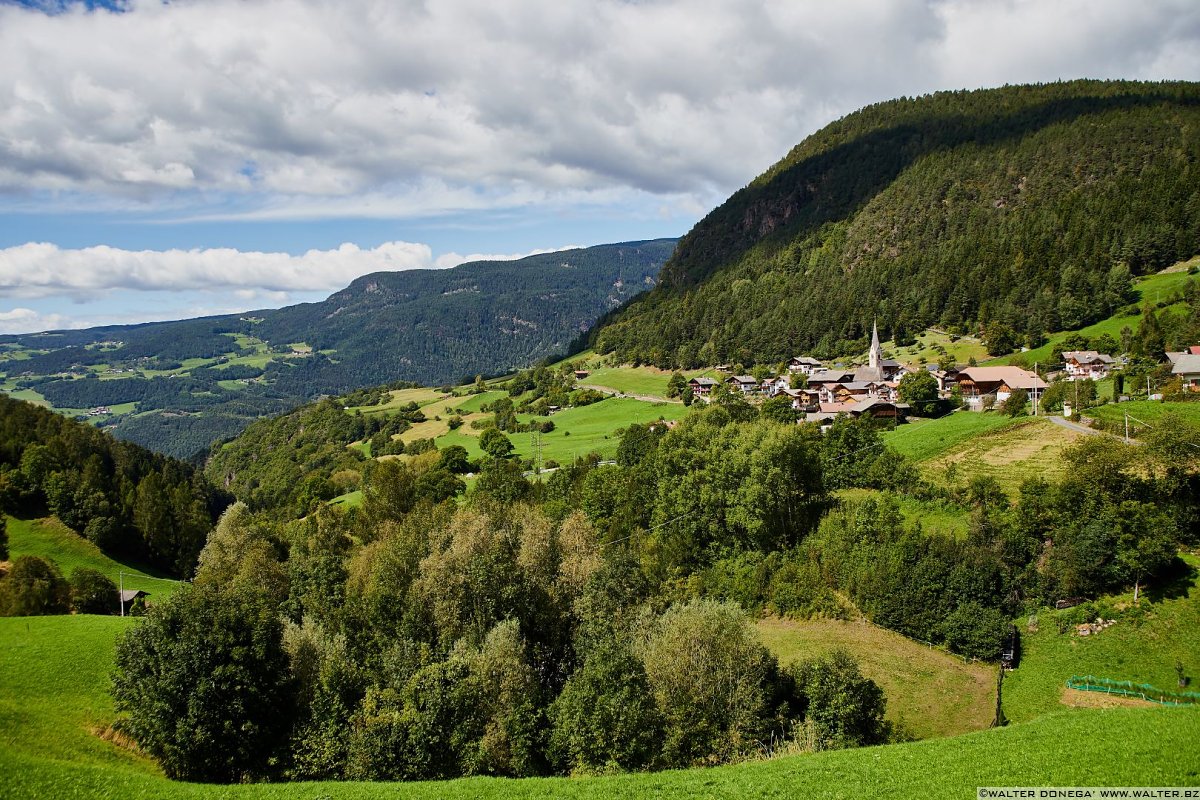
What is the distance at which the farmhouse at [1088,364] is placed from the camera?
76.2 meters

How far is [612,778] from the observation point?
20.3 m

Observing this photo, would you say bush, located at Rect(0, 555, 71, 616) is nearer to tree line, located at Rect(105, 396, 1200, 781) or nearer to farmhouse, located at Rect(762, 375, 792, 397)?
tree line, located at Rect(105, 396, 1200, 781)

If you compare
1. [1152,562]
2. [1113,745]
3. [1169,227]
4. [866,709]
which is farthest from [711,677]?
[1169,227]

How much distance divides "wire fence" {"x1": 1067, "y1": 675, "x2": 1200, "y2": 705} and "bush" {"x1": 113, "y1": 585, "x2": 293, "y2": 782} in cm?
3531

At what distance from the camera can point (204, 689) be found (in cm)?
2273

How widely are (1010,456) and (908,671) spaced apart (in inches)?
953

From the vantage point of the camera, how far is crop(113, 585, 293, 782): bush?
73.0 ft

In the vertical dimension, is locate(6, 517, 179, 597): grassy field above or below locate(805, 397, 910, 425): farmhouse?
below

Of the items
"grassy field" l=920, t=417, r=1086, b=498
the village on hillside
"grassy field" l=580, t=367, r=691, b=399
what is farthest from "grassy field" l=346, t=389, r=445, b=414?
"grassy field" l=920, t=417, r=1086, b=498

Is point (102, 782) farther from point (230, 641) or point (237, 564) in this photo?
point (237, 564)

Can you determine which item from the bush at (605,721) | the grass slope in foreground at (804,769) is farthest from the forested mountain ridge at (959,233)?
the bush at (605,721)

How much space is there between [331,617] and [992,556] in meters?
38.7

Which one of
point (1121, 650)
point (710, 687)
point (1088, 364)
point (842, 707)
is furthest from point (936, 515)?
point (1088, 364)

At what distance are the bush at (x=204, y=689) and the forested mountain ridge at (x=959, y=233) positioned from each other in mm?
105872
